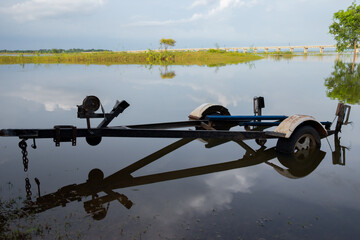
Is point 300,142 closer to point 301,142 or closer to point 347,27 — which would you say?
point 301,142

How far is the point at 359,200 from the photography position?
431 cm

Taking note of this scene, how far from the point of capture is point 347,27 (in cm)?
3562

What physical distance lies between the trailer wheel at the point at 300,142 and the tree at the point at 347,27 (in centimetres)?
3399

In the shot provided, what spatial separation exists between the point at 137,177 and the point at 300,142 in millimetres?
3452

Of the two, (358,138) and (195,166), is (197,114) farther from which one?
(358,138)

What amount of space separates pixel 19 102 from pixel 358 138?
12.0 meters

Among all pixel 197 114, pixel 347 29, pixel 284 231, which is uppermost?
pixel 347 29

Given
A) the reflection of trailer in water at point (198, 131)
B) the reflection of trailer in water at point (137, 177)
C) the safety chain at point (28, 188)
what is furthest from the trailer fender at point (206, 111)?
the safety chain at point (28, 188)

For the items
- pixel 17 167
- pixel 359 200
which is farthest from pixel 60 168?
pixel 359 200

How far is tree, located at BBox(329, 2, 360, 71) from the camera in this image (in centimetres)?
3488

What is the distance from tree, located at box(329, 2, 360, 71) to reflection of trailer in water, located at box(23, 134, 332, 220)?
3456 cm

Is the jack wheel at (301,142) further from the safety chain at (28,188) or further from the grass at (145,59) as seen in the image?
the grass at (145,59)

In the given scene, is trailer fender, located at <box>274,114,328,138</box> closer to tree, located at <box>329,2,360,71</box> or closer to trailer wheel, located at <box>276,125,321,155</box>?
trailer wheel, located at <box>276,125,321,155</box>

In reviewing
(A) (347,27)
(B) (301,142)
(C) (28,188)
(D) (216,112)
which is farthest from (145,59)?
(C) (28,188)
